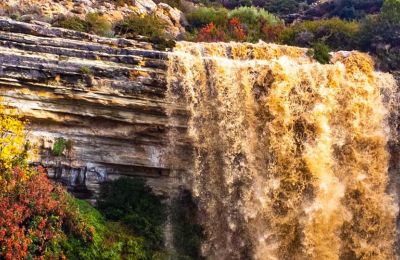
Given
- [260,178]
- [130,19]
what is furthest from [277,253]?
[130,19]

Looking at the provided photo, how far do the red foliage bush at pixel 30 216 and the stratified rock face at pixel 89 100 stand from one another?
197 cm

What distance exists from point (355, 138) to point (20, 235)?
34.4 feet

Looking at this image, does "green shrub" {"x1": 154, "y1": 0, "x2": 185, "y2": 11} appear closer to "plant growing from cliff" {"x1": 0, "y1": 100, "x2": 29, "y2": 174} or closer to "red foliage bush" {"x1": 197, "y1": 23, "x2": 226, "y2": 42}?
"red foliage bush" {"x1": 197, "y1": 23, "x2": 226, "y2": 42}

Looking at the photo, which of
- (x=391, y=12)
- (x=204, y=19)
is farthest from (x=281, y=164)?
(x=391, y=12)

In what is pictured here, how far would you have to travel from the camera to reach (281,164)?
16344 millimetres

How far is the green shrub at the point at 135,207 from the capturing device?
1540cm

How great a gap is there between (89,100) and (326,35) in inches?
578

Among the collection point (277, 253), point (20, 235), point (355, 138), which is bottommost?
point (277, 253)

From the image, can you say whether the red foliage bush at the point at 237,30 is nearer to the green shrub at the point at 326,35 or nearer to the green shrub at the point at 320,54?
the green shrub at the point at 326,35

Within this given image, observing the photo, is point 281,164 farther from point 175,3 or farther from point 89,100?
point 175,3

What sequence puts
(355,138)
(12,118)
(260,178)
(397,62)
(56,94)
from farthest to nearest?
(397,62) < (355,138) < (260,178) < (56,94) < (12,118)

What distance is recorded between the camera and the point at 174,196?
17109 millimetres

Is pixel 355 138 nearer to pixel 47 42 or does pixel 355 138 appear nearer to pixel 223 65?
pixel 223 65

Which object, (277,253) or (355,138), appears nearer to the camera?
(277,253)
